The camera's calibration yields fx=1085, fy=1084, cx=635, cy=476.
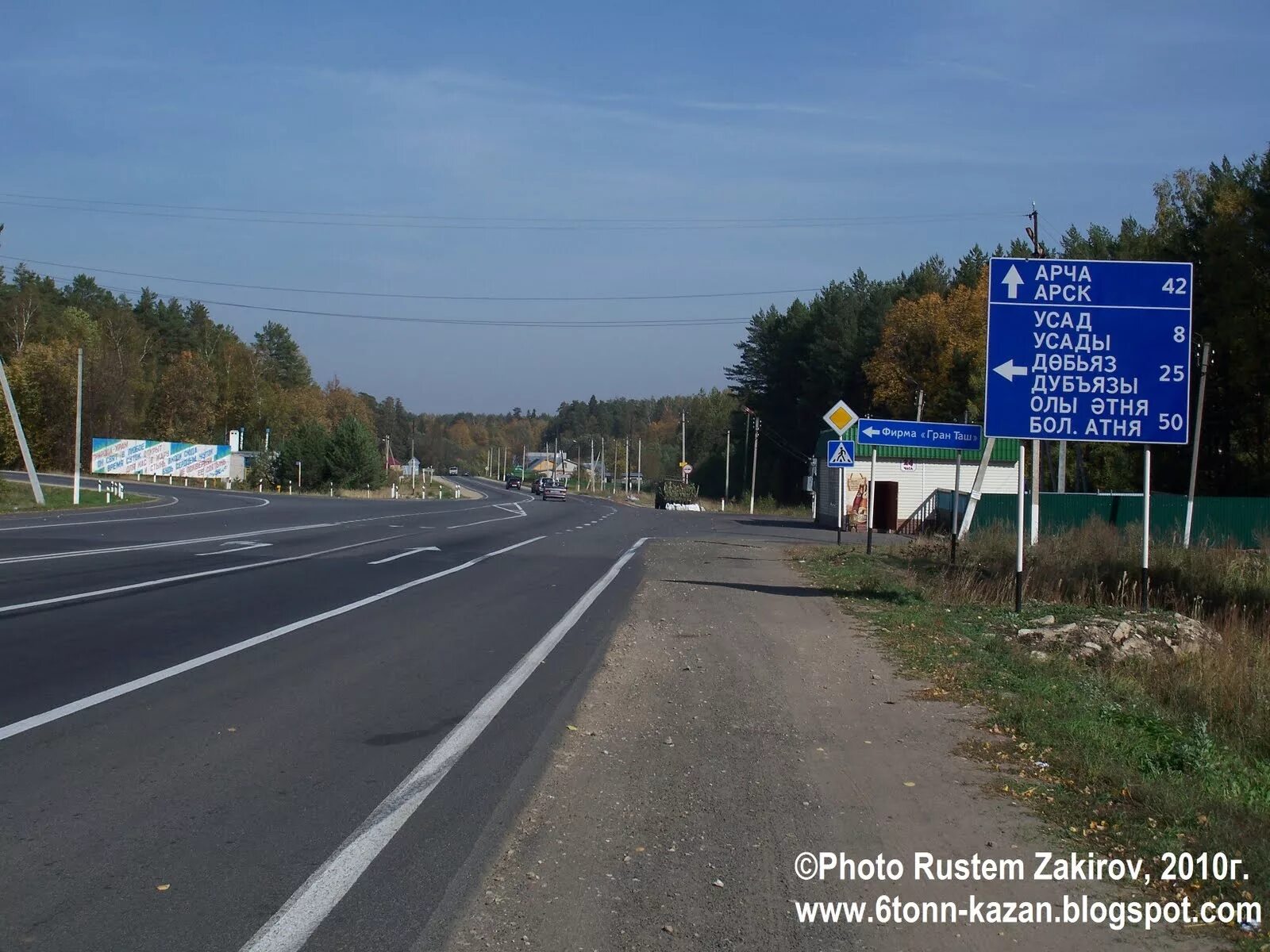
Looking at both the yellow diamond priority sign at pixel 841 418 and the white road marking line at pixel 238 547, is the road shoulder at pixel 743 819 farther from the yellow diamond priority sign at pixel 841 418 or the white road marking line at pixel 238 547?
the yellow diamond priority sign at pixel 841 418

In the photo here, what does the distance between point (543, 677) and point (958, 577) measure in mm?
11237

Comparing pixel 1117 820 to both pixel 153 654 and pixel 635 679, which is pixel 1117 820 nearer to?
pixel 635 679

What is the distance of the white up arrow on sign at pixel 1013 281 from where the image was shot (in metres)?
14.7

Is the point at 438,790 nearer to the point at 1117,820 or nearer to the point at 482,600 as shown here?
the point at 1117,820

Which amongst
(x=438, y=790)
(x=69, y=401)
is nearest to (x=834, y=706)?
(x=438, y=790)

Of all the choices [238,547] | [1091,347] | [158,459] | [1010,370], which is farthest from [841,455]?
[158,459]

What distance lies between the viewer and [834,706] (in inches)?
361

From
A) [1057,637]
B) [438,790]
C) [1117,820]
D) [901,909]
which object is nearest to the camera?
[901,909]

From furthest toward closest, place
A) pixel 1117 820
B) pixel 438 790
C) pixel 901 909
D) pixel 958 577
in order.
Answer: pixel 958 577 → pixel 438 790 → pixel 1117 820 → pixel 901 909

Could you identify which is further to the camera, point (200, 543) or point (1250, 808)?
point (200, 543)

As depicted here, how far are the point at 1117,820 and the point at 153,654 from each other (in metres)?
8.71

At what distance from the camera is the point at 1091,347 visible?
14.7m

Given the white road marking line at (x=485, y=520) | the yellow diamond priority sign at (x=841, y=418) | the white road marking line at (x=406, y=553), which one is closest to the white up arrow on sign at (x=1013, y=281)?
the yellow diamond priority sign at (x=841, y=418)

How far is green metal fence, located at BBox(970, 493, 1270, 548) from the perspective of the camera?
31266 millimetres
